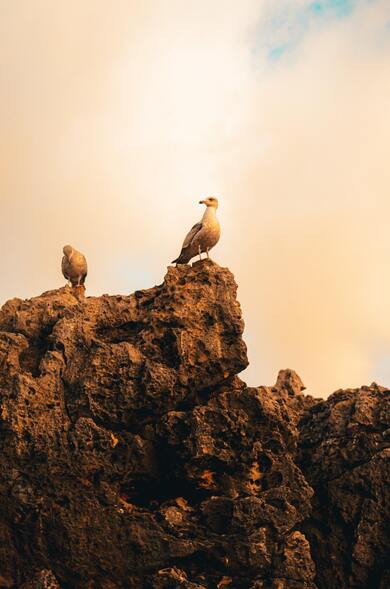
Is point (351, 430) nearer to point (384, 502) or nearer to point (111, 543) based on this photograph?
point (384, 502)

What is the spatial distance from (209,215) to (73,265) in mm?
7528

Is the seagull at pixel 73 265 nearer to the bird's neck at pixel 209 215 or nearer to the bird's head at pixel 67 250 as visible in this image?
the bird's head at pixel 67 250

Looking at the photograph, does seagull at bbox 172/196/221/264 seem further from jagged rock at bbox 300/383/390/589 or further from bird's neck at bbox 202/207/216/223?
jagged rock at bbox 300/383/390/589

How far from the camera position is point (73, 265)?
29.7 metres

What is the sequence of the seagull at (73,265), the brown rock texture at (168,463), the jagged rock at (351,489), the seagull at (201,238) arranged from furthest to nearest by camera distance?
Answer: the seagull at (73,265) → the seagull at (201,238) → the jagged rock at (351,489) → the brown rock texture at (168,463)

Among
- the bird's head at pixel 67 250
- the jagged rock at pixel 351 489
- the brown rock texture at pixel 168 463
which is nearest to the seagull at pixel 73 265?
the bird's head at pixel 67 250

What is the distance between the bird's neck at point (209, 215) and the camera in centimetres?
2389

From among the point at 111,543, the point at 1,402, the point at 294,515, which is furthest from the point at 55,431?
the point at 294,515

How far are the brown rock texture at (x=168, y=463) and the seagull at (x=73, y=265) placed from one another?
30.7ft

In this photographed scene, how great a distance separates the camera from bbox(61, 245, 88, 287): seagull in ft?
97.3

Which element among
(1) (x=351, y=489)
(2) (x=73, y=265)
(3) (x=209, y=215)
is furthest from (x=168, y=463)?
(2) (x=73, y=265)

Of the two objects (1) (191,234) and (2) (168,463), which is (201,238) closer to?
(1) (191,234)

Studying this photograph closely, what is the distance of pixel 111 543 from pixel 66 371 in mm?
4066

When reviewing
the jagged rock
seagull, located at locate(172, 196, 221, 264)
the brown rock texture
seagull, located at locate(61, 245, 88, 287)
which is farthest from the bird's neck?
seagull, located at locate(61, 245, 88, 287)
